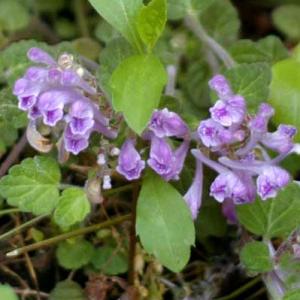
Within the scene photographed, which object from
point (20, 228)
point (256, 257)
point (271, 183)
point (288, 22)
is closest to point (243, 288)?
point (256, 257)

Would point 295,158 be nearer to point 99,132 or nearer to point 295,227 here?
point 295,227

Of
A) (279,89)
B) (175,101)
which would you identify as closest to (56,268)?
(175,101)

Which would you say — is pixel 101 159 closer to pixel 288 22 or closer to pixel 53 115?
pixel 53 115

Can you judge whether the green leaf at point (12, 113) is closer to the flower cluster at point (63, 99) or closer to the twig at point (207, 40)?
the flower cluster at point (63, 99)

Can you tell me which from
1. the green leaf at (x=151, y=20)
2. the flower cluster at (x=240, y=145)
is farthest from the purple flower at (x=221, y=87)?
the green leaf at (x=151, y=20)

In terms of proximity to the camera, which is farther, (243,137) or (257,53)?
(257,53)

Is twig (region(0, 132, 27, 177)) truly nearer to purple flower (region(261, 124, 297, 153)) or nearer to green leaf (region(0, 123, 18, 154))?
green leaf (region(0, 123, 18, 154))
